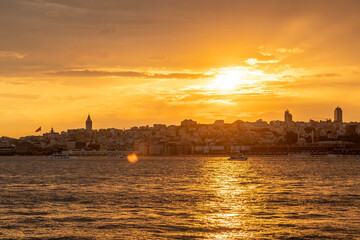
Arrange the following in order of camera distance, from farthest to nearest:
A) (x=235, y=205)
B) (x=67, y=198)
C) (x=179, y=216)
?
1. (x=67, y=198)
2. (x=235, y=205)
3. (x=179, y=216)

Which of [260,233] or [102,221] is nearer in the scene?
[260,233]

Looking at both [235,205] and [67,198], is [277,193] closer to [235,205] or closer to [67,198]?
[235,205]

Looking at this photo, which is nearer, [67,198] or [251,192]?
[67,198]

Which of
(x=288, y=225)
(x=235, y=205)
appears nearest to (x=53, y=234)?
(x=288, y=225)

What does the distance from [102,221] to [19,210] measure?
31.0 feet

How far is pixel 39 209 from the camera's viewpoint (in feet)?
142

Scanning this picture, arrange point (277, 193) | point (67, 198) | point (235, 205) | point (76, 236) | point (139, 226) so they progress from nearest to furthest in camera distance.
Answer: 1. point (76, 236)
2. point (139, 226)
3. point (235, 205)
4. point (67, 198)
5. point (277, 193)

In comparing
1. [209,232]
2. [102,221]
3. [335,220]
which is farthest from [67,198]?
[335,220]

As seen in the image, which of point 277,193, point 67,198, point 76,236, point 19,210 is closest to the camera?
point 76,236

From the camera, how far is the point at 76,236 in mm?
31828

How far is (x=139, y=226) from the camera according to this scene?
35.1 metres

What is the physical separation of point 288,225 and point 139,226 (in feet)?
33.2

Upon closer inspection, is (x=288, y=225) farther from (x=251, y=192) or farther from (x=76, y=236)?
(x=251, y=192)

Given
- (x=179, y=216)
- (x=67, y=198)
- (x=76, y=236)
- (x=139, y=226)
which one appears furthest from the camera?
(x=67, y=198)
